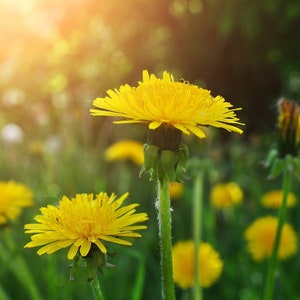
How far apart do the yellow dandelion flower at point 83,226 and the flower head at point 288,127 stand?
1.94 feet

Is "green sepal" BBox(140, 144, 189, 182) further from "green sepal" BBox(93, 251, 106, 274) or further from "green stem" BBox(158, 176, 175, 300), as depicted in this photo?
"green sepal" BBox(93, 251, 106, 274)

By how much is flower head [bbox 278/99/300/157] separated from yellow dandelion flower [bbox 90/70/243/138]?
1.76ft

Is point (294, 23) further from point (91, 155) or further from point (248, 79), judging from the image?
point (91, 155)

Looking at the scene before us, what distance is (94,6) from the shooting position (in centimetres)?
723

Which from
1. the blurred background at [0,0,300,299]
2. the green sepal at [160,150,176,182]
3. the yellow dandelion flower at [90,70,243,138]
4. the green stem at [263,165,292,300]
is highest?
the blurred background at [0,0,300,299]

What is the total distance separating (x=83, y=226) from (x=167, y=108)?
0.63 ft

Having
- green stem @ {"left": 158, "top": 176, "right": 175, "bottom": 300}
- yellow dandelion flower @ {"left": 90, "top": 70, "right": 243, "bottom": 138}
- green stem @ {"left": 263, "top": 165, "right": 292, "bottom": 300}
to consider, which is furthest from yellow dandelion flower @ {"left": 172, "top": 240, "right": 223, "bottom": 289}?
yellow dandelion flower @ {"left": 90, "top": 70, "right": 243, "bottom": 138}

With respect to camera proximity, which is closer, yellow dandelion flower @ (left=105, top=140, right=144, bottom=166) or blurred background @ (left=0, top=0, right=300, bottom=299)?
yellow dandelion flower @ (left=105, top=140, right=144, bottom=166)

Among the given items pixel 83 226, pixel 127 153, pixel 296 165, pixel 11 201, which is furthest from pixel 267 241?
pixel 83 226

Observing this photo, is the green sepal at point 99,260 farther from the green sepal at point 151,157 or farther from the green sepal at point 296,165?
the green sepal at point 296,165

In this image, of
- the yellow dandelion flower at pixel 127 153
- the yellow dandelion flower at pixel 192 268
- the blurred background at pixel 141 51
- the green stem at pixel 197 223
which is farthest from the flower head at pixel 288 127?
the blurred background at pixel 141 51

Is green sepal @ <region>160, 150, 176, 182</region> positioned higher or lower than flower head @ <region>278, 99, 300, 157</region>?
lower

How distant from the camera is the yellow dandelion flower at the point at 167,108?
0.80 m

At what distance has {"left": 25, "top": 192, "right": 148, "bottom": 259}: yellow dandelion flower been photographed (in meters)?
0.83
